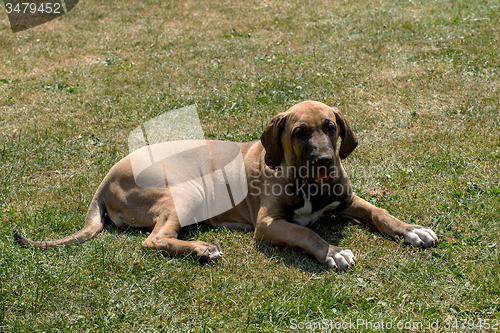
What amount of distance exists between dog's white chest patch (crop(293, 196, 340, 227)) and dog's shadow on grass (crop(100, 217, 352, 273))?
9 centimetres

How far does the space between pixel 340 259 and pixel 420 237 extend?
0.81m

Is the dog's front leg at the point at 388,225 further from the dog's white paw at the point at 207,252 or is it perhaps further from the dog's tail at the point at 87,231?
the dog's tail at the point at 87,231

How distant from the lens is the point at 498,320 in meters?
3.27

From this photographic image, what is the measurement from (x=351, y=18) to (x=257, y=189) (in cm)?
828

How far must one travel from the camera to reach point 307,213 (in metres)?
4.67

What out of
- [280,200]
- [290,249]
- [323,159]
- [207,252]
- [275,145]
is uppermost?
[323,159]

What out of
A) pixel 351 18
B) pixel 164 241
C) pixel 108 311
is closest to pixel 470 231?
pixel 164 241

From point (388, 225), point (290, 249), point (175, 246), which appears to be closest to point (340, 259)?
point (290, 249)

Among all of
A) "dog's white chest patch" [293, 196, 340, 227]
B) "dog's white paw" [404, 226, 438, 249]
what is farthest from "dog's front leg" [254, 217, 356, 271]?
"dog's white paw" [404, 226, 438, 249]

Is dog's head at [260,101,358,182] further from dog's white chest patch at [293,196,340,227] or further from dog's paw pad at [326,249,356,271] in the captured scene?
dog's paw pad at [326,249,356,271]

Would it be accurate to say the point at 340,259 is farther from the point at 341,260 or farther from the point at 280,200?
the point at 280,200

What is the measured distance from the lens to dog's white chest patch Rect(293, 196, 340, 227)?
4598 mm

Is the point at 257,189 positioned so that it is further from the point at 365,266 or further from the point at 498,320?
the point at 498,320

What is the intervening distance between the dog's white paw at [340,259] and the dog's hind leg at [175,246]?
1010 millimetres
